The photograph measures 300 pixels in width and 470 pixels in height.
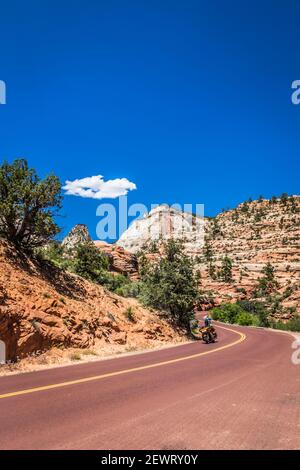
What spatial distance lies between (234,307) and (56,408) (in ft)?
189

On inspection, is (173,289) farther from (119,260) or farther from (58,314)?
(119,260)

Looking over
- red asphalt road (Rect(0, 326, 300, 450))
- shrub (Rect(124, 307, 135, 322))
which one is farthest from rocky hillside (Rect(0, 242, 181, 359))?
red asphalt road (Rect(0, 326, 300, 450))

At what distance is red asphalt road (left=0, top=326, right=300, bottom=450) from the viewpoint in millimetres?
4859

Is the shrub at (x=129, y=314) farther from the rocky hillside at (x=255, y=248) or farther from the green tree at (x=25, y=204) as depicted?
the rocky hillside at (x=255, y=248)

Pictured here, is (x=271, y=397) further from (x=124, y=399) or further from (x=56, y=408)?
(x=56, y=408)

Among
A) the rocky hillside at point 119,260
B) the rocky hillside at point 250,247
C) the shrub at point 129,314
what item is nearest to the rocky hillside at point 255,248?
the rocky hillside at point 250,247

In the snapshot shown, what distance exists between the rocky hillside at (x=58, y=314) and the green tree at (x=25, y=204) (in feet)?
4.04

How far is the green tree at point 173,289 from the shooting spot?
25781 mm

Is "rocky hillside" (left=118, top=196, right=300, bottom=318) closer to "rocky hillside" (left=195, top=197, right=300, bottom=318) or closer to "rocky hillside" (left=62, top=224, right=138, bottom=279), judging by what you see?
"rocky hillside" (left=195, top=197, right=300, bottom=318)

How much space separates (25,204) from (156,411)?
13.7 m

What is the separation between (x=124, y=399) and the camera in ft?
23.5

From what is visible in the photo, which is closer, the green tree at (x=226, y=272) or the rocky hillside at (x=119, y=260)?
the rocky hillside at (x=119, y=260)

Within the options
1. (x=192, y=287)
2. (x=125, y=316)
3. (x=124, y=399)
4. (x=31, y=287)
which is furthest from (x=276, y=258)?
(x=124, y=399)

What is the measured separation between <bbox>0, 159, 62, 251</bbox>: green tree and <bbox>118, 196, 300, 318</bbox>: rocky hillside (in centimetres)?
3919
